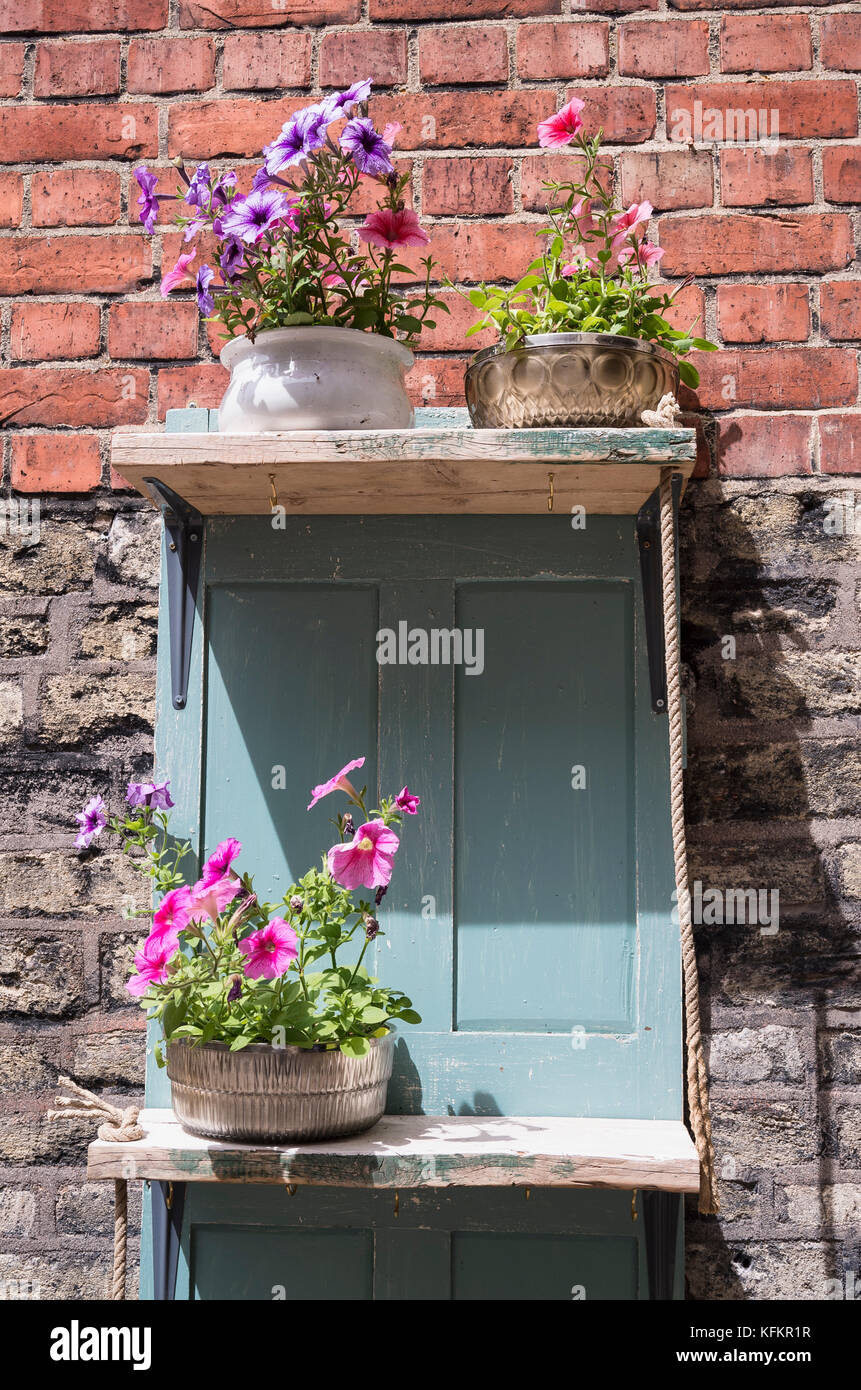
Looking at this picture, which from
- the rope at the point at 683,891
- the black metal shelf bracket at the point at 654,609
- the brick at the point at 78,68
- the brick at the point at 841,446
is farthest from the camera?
the brick at the point at 78,68

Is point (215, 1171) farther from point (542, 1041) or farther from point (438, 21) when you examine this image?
point (438, 21)

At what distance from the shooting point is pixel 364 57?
5.70 ft

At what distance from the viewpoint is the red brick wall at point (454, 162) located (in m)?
1.69

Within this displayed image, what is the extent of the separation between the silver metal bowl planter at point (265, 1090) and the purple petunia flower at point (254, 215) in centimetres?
95

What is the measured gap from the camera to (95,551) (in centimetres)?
175

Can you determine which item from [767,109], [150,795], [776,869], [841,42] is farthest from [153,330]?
[776,869]

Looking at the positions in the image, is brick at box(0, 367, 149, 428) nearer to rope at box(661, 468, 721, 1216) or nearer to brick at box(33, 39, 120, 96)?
brick at box(33, 39, 120, 96)

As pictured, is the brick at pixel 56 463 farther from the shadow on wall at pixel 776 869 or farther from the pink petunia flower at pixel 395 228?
the shadow on wall at pixel 776 869

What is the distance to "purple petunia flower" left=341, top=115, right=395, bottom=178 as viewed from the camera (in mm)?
1394

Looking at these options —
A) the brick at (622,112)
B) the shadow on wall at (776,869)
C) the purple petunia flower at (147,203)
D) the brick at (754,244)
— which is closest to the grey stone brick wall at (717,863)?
the shadow on wall at (776,869)

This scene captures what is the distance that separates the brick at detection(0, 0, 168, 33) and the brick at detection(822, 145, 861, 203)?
1.03 meters

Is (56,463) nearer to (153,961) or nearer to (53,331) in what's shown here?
(53,331)
